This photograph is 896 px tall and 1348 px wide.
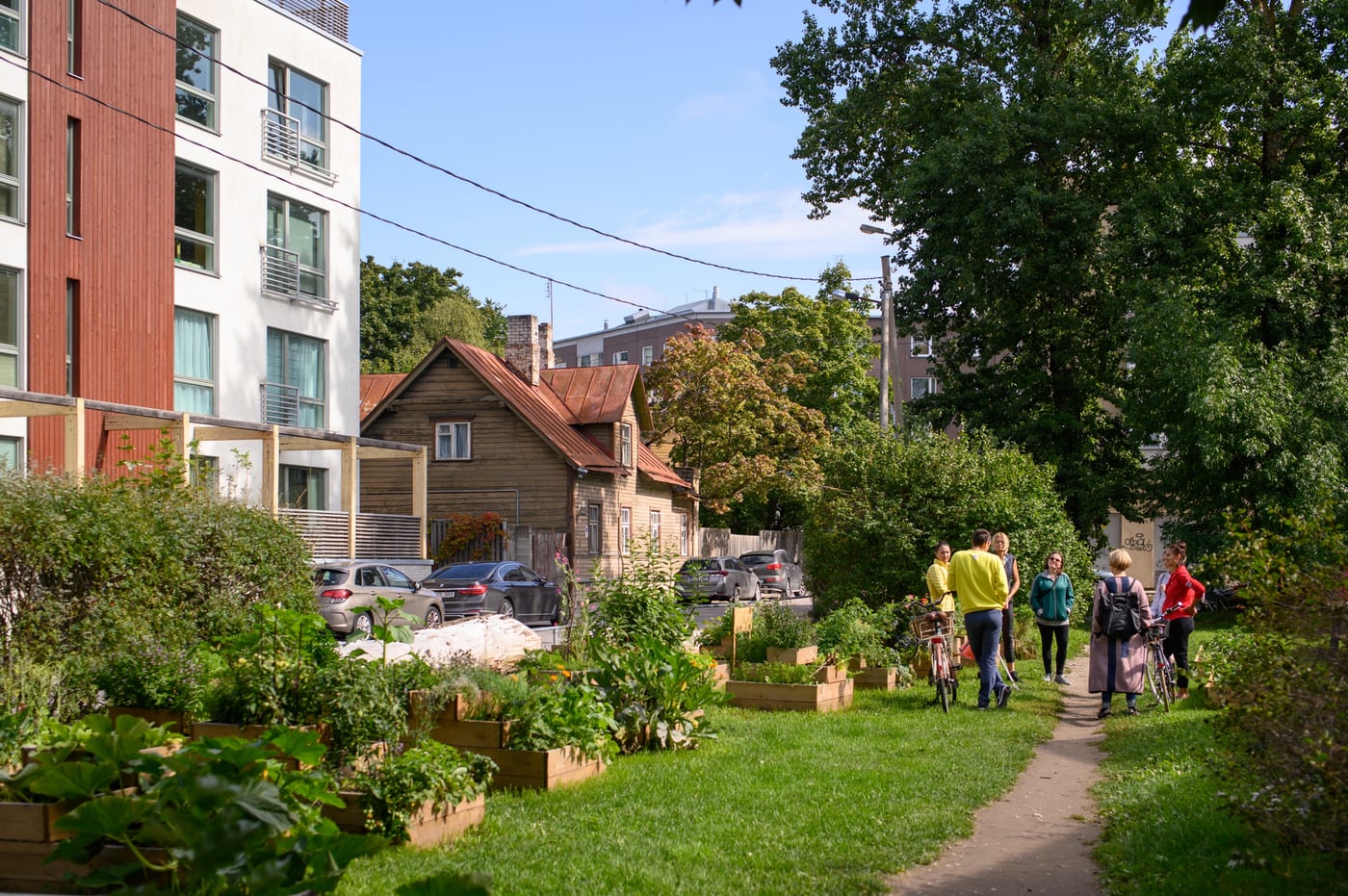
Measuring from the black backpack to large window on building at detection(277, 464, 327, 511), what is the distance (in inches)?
743

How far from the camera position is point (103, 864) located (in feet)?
16.7

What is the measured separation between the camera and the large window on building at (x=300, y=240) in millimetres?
27359

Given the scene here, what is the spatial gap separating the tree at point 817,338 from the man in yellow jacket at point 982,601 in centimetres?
4259

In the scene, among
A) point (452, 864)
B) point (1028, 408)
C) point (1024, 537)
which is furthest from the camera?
point (1028, 408)

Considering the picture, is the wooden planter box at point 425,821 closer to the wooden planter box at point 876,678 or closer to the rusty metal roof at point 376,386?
the wooden planter box at point 876,678

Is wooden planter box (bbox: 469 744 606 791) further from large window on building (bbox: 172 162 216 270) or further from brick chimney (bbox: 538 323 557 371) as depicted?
brick chimney (bbox: 538 323 557 371)

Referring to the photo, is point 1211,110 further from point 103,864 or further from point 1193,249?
point 103,864

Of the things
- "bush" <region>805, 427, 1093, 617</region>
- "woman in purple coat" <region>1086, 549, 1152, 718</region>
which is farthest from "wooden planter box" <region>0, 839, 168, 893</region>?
"bush" <region>805, 427, 1093, 617</region>

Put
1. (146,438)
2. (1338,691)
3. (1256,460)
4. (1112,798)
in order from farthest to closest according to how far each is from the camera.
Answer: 1. (1256,460)
2. (146,438)
3. (1112,798)
4. (1338,691)

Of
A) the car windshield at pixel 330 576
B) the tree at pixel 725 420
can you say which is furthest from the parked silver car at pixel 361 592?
the tree at pixel 725 420

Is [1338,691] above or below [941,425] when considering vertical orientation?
below

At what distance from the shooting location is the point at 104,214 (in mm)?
22906

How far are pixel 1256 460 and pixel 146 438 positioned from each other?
23.0m

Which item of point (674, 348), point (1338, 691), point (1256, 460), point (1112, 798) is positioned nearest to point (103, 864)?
point (1338, 691)
